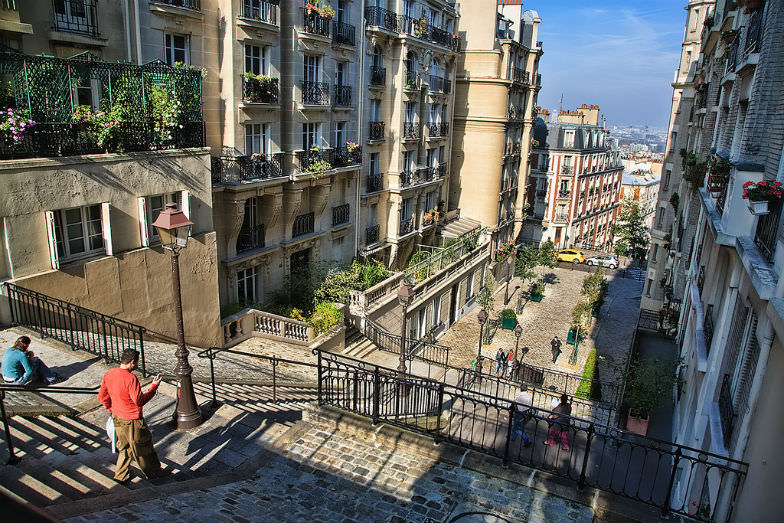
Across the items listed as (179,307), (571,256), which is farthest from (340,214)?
(571,256)

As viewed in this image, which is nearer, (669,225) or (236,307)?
(236,307)

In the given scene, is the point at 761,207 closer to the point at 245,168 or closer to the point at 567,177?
the point at 245,168

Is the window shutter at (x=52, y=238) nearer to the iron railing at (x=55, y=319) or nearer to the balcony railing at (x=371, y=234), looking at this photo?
the iron railing at (x=55, y=319)

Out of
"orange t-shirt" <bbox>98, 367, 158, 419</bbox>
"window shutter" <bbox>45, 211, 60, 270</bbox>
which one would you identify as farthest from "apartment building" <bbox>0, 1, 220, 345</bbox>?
"orange t-shirt" <bbox>98, 367, 158, 419</bbox>

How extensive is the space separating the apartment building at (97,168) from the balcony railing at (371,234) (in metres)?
12.0

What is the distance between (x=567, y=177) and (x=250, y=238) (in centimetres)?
4096

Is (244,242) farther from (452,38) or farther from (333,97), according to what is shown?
(452,38)

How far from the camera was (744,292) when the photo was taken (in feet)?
28.4

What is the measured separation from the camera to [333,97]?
21.8 meters

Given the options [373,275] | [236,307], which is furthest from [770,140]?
[373,275]

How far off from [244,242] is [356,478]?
1259 cm

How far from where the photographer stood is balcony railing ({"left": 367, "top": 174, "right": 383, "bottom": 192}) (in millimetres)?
25522

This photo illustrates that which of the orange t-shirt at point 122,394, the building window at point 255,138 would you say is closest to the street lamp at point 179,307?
the orange t-shirt at point 122,394

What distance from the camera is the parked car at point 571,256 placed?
49188 mm
